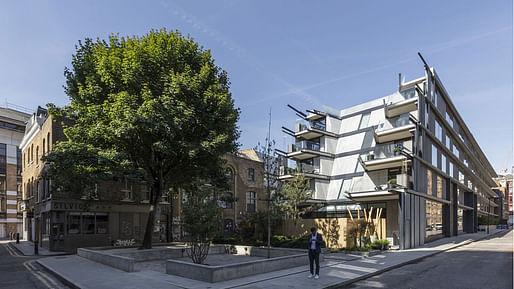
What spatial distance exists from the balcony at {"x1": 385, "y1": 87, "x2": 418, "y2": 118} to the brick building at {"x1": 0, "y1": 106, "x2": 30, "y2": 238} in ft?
156

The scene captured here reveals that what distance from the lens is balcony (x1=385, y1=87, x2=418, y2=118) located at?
1118 inches

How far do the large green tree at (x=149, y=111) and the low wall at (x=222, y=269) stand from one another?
7.30 m

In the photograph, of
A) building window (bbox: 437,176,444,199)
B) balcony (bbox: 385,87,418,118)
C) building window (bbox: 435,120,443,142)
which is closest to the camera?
balcony (bbox: 385,87,418,118)

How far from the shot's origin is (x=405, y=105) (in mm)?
29219

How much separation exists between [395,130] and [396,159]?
8.00 ft

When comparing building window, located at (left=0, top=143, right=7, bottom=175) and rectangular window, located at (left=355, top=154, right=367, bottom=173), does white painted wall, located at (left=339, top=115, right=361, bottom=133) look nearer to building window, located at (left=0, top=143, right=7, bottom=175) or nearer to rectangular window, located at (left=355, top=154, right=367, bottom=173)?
rectangular window, located at (left=355, top=154, right=367, bottom=173)

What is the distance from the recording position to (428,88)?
29.1 metres

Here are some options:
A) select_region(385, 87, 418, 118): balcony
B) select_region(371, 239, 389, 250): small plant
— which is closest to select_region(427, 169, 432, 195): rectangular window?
select_region(385, 87, 418, 118): balcony

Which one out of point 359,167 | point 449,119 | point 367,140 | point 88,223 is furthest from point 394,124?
point 88,223

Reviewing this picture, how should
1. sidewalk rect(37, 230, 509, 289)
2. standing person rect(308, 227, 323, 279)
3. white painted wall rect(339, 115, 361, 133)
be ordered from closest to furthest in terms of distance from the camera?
sidewalk rect(37, 230, 509, 289), standing person rect(308, 227, 323, 279), white painted wall rect(339, 115, 361, 133)

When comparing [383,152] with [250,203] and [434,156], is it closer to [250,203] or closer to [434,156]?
[434,156]

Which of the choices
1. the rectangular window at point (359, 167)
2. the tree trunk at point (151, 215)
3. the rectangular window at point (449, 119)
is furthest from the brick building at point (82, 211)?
the rectangular window at point (449, 119)

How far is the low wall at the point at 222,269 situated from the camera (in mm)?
11625

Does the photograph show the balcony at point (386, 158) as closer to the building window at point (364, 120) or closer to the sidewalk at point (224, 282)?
the building window at point (364, 120)
